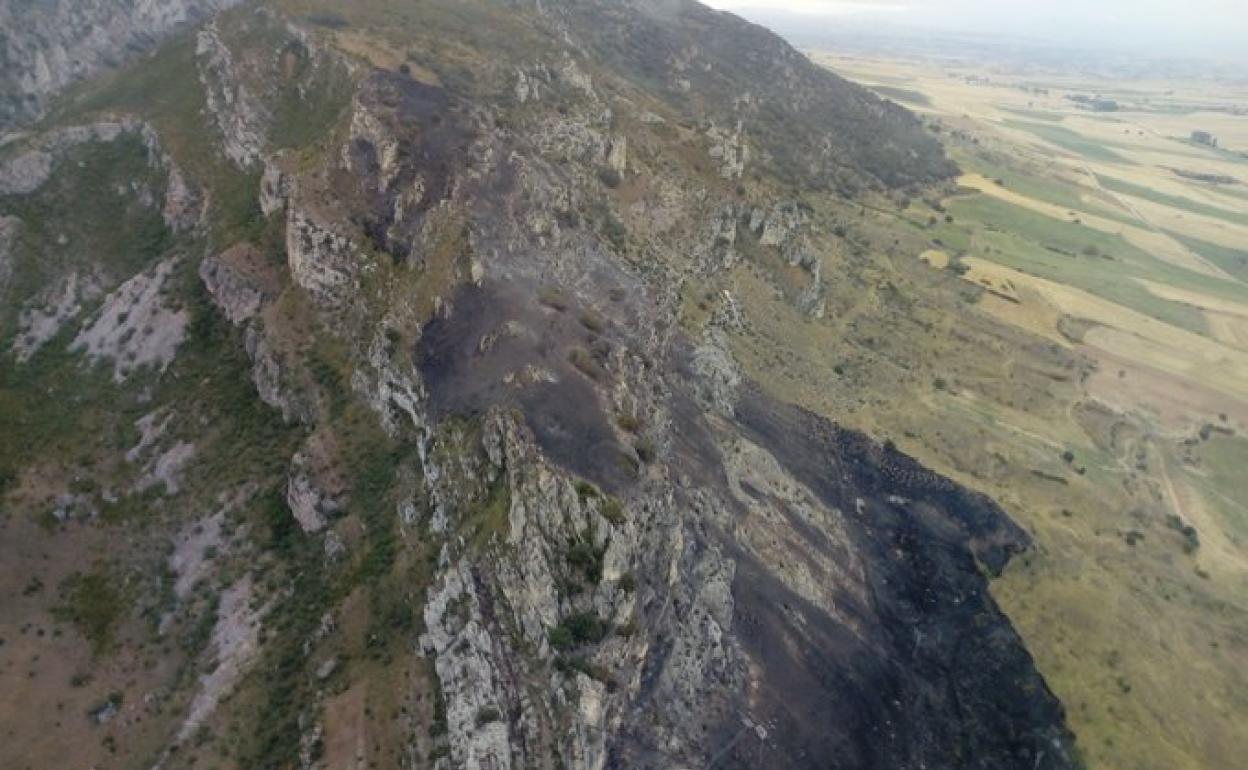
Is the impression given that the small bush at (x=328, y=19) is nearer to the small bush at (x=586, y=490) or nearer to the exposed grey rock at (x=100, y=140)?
the exposed grey rock at (x=100, y=140)

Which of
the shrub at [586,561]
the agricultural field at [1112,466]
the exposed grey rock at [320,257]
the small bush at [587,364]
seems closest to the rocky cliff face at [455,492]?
the shrub at [586,561]

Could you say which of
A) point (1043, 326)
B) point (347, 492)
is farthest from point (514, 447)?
point (1043, 326)

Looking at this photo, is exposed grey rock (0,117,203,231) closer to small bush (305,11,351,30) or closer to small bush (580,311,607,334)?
small bush (305,11,351,30)

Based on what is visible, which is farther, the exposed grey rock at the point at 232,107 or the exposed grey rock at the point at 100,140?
the exposed grey rock at the point at 232,107

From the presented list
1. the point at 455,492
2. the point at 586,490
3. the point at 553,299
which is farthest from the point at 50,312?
the point at 586,490

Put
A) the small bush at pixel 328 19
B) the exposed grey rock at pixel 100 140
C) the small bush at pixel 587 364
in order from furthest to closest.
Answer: the small bush at pixel 328 19
the exposed grey rock at pixel 100 140
the small bush at pixel 587 364

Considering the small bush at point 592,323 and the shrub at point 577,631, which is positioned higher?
the small bush at point 592,323

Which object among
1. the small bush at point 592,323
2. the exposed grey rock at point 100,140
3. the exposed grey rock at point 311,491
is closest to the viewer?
the exposed grey rock at point 311,491

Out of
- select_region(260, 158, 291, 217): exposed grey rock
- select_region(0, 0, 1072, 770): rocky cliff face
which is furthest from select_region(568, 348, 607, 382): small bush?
select_region(260, 158, 291, 217): exposed grey rock
